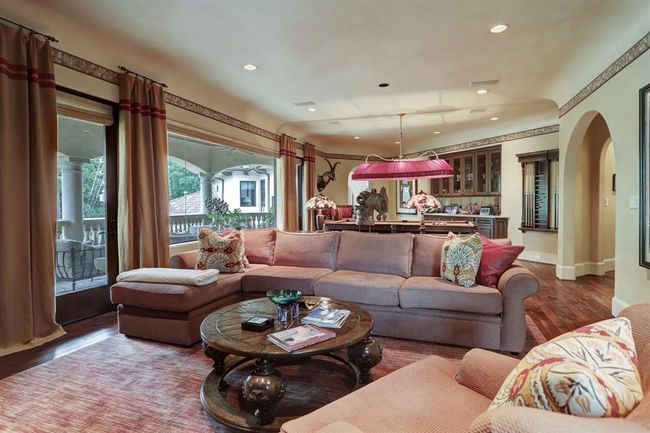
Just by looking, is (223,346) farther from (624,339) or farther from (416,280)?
(416,280)

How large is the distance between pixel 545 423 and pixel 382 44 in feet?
11.8

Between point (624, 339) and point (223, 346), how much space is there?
1.62 meters

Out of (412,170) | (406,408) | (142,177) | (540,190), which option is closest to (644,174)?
(412,170)

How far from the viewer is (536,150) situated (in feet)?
21.9

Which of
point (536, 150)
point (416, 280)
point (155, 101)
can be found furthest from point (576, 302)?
point (155, 101)

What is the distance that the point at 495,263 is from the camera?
2889 mm

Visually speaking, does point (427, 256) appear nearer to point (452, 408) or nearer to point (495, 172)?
point (452, 408)

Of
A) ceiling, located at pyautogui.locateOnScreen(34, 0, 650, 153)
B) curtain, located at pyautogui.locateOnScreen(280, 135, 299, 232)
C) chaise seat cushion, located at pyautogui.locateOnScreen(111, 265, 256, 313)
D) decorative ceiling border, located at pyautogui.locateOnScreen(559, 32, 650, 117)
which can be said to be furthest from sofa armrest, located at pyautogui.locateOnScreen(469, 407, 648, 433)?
curtain, located at pyautogui.locateOnScreen(280, 135, 299, 232)

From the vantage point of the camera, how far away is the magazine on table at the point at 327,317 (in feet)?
6.75

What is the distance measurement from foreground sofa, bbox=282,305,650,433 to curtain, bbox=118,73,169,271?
10.7 feet

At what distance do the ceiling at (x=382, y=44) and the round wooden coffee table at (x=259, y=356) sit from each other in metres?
2.43

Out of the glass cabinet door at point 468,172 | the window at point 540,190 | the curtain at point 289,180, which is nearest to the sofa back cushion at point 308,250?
the curtain at point 289,180

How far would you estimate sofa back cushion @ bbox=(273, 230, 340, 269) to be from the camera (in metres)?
3.80

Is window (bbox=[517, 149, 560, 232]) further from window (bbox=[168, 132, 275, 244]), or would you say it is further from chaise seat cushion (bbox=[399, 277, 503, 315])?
window (bbox=[168, 132, 275, 244])
